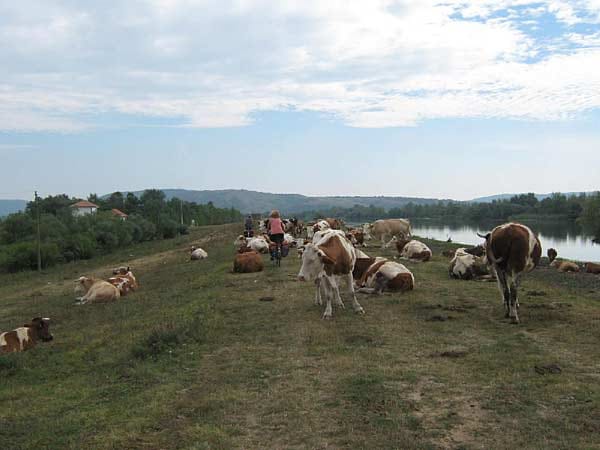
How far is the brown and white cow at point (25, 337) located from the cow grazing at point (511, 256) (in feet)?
31.9

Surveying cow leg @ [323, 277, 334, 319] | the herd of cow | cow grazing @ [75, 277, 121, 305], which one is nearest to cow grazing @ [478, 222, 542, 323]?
the herd of cow

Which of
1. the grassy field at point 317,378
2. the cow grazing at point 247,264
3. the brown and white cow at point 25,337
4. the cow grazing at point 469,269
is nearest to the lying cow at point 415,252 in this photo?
the cow grazing at point 469,269

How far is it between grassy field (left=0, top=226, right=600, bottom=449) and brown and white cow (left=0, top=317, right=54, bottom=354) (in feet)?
1.59

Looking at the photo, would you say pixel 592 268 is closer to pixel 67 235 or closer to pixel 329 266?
pixel 329 266

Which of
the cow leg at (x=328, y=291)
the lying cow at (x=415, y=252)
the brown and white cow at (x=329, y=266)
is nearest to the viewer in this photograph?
the cow leg at (x=328, y=291)

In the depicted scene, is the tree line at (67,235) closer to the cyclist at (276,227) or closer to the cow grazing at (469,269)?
the cyclist at (276,227)

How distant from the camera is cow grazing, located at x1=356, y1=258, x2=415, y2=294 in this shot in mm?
13102

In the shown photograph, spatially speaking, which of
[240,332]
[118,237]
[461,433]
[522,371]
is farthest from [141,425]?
[118,237]

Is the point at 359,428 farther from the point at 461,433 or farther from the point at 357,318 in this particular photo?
the point at 357,318

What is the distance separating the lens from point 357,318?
34.6ft

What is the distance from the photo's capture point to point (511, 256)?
1039cm

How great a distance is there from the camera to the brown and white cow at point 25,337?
36.9 feet

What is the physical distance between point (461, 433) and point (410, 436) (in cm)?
52

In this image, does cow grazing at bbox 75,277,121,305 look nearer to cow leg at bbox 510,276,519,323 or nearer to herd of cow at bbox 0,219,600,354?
herd of cow at bbox 0,219,600,354
